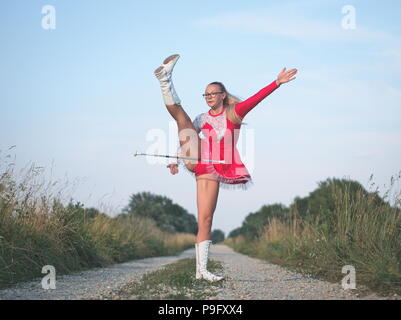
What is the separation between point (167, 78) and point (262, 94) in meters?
1.07

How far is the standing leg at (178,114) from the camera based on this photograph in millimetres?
5309

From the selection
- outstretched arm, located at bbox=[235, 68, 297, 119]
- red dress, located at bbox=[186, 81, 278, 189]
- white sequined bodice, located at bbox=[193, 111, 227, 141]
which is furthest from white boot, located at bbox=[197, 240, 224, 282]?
outstretched arm, located at bbox=[235, 68, 297, 119]

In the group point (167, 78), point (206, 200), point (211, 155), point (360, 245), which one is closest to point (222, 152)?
point (211, 155)

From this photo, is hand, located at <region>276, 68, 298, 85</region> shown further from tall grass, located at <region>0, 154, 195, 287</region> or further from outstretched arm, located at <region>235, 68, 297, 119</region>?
tall grass, located at <region>0, 154, 195, 287</region>

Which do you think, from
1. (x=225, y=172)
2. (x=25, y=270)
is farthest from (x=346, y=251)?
(x=25, y=270)

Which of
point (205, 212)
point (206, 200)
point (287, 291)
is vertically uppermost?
point (206, 200)

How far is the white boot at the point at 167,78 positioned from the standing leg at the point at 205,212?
0.99m

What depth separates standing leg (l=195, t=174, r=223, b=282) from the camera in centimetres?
564

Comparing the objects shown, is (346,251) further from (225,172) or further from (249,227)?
(249,227)

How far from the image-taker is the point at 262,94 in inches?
208

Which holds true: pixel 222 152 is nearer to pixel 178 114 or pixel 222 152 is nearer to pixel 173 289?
pixel 178 114

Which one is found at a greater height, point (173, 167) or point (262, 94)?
point (262, 94)

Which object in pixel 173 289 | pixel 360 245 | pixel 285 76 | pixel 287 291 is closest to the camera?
pixel 173 289
